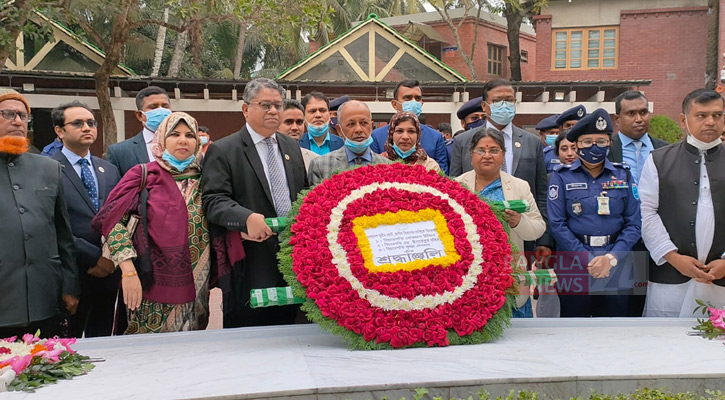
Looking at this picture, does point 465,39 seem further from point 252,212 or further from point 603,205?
point 252,212

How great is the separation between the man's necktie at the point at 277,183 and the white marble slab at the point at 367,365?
0.72 metres

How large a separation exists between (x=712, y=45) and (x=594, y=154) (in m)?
19.0

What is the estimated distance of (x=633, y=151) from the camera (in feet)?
16.6

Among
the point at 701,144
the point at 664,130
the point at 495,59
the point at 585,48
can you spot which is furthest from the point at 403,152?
the point at 495,59

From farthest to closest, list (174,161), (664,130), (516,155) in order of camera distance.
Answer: (664,130) → (516,155) → (174,161)

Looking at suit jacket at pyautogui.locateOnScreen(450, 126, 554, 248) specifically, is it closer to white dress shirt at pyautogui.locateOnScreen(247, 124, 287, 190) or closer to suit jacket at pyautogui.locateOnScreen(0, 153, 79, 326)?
white dress shirt at pyautogui.locateOnScreen(247, 124, 287, 190)

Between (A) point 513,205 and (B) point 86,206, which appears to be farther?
(B) point 86,206

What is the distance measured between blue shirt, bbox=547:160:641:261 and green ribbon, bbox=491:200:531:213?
0.68 metres

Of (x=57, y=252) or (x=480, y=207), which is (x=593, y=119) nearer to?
(x=480, y=207)

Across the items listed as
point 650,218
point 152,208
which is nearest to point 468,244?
point 650,218

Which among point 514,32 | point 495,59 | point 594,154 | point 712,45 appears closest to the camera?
point 594,154

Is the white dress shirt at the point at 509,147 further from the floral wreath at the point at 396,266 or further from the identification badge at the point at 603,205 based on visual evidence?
the floral wreath at the point at 396,266

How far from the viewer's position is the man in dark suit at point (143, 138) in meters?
4.73

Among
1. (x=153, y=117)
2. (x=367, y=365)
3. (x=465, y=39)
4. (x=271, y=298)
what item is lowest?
(x=367, y=365)
